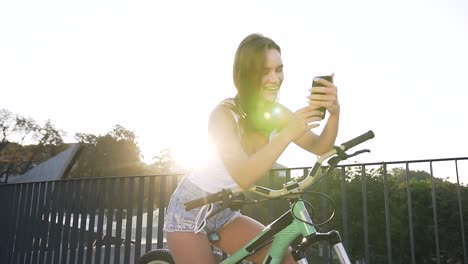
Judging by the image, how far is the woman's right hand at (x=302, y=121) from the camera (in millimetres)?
1446

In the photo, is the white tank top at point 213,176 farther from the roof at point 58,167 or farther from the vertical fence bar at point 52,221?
the roof at point 58,167

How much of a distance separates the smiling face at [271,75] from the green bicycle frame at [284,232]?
1.73ft

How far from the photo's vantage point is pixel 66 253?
18.8ft

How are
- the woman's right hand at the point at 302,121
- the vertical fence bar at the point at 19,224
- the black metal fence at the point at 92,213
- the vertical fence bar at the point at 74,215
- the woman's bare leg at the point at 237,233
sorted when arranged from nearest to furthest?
the woman's right hand at the point at 302,121
the woman's bare leg at the point at 237,233
the black metal fence at the point at 92,213
the vertical fence bar at the point at 74,215
the vertical fence bar at the point at 19,224

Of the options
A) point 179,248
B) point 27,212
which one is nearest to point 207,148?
point 179,248

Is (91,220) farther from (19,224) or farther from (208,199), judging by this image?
(208,199)

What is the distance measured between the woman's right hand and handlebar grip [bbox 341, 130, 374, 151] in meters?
0.25

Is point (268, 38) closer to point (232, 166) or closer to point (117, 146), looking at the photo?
point (232, 166)

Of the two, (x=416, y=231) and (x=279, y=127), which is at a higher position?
(x=279, y=127)

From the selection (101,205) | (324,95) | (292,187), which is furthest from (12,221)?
(324,95)

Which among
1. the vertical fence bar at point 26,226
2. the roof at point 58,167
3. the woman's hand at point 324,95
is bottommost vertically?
the vertical fence bar at point 26,226

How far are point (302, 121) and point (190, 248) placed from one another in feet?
2.97

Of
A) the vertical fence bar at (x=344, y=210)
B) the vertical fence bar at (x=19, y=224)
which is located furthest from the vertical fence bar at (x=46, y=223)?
the vertical fence bar at (x=344, y=210)

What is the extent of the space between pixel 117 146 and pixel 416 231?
141ft
